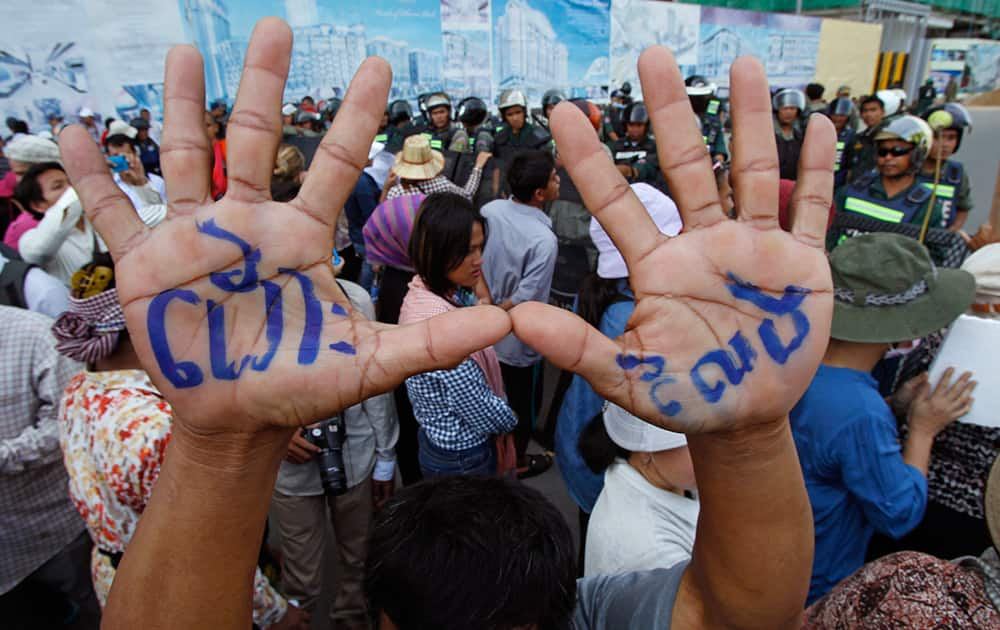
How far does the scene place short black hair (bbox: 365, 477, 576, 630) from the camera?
3.17 ft

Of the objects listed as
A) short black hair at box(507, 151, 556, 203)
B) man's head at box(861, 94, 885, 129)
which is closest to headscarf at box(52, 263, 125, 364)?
short black hair at box(507, 151, 556, 203)

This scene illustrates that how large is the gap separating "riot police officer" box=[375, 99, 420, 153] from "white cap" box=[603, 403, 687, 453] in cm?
585

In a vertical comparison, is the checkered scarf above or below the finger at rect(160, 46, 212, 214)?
below

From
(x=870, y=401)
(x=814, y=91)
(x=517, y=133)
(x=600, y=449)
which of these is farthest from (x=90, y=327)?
(x=814, y=91)

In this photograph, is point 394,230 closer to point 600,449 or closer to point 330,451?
point 330,451

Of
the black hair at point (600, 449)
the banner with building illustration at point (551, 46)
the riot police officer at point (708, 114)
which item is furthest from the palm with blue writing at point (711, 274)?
the banner with building illustration at point (551, 46)

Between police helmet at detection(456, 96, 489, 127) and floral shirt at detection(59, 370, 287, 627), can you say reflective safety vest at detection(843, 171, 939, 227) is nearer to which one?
floral shirt at detection(59, 370, 287, 627)

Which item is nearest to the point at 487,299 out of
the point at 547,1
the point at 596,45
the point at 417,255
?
the point at 417,255

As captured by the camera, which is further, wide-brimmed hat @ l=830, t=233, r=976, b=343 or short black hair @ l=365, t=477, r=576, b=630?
wide-brimmed hat @ l=830, t=233, r=976, b=343

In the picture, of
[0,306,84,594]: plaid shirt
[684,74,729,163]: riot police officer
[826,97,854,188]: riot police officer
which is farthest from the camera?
[684,74,729,163]: riot police officer

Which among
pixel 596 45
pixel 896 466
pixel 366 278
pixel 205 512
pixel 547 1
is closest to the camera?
pixel 205 512

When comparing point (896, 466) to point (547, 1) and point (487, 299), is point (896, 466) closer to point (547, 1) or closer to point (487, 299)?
point (487, 299)

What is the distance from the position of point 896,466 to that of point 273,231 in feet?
5.59

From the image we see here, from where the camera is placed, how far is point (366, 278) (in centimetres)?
480
